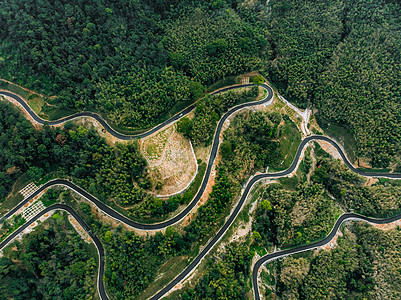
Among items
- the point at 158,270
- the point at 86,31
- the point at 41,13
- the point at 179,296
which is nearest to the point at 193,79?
the point at 86,31

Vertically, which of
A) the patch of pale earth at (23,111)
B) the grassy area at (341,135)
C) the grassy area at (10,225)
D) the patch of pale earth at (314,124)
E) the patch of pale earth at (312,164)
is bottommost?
the patch of pale earth at (312,164)

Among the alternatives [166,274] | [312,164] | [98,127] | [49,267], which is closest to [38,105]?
[98,127]

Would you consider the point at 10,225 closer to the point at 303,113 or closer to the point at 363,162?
the point at 303,113

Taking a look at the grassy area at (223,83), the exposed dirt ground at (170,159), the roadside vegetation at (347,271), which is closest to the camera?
the roadside vegetation at (347,271)

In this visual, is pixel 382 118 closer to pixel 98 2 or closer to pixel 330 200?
pixel 330 200

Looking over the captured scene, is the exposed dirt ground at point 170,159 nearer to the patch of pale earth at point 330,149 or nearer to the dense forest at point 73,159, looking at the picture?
the dense forest at point 73,159

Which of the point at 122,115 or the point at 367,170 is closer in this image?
the point at 122,115

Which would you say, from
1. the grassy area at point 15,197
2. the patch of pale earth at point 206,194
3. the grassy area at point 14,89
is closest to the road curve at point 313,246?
the patch of pale earth at point 206,194

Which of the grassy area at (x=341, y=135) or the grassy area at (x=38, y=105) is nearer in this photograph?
the grassy area at (x=38, y=105)

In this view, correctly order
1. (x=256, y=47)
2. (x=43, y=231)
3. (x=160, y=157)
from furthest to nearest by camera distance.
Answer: (x=256, y=47) < (x=160, y=157) < (x=43, y=231)
